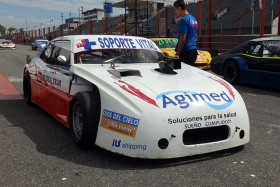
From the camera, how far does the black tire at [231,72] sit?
8305mm

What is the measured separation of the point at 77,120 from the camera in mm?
3811

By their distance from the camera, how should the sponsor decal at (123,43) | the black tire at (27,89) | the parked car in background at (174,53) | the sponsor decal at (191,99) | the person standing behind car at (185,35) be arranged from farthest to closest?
the parked car in background at (174,53) < the black tire at (27,89) < the person standing behind car at (185,35) < the sponsor decal at (123,43) < the sponsor decal at (191,99)

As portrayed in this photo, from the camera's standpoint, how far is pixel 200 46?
19.9m

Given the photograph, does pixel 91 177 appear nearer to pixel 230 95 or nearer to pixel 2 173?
pixel 2 173

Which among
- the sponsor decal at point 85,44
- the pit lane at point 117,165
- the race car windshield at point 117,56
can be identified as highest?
the sponsor decal at point 85,44

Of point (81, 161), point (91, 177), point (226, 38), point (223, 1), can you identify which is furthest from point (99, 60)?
point (223, 1)

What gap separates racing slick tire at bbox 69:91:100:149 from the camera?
134 inches

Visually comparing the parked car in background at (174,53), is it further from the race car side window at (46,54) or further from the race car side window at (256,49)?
the race car side window at (46,54)

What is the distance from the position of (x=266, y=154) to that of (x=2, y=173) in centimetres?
266

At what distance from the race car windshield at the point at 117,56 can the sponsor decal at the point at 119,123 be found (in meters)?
1.25

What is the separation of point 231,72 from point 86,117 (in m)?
5.99

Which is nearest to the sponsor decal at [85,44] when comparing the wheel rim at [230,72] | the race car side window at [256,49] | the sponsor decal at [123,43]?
the sponsor decal at [123,43]

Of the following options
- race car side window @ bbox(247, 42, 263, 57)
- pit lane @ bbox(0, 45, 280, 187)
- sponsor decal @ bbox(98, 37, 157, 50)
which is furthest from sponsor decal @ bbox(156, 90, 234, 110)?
race car side window @ bbox(247, 42, 263, 57)

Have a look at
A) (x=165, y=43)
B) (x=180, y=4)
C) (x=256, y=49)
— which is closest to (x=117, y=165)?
(x=180, y=4)
